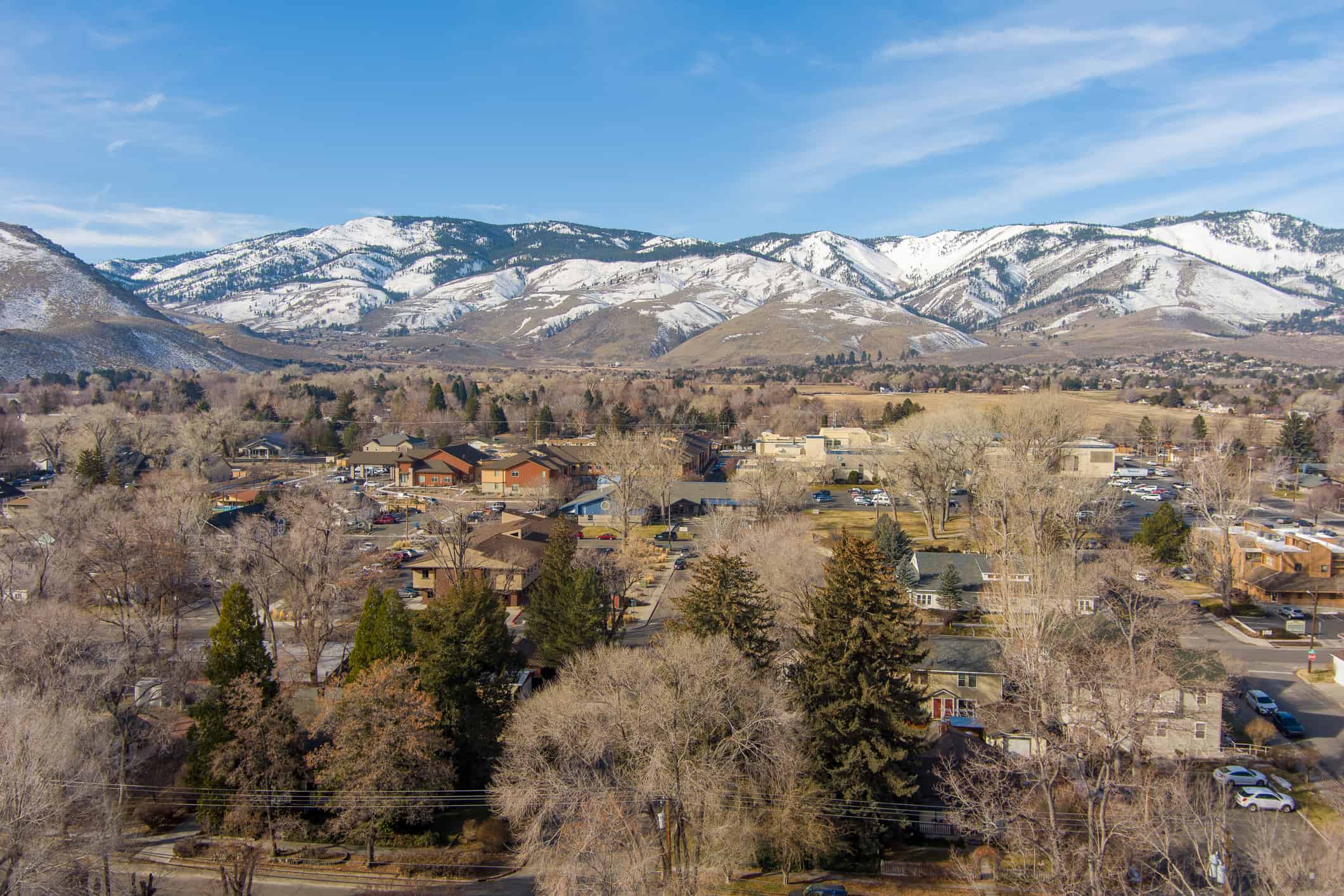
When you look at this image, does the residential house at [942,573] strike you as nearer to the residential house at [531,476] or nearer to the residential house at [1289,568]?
the residential house at [1289,568]

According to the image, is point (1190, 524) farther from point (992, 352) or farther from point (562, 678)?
point (992, 352)

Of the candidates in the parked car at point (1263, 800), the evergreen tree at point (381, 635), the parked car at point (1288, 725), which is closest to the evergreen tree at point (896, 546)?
the parked car at point (1288, 725)

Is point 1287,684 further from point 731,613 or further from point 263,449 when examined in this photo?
point 263,449

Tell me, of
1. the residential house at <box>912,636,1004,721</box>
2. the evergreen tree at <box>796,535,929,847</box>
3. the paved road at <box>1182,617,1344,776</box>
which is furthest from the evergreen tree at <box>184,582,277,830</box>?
the paved road at <box>1182,617,1344,776</box>

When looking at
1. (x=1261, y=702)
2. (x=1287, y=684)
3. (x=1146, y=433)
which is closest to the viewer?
(x=1261, y=702)

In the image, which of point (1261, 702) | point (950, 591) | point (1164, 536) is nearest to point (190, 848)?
point (950, 591)

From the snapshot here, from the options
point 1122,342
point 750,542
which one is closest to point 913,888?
point 750,542
